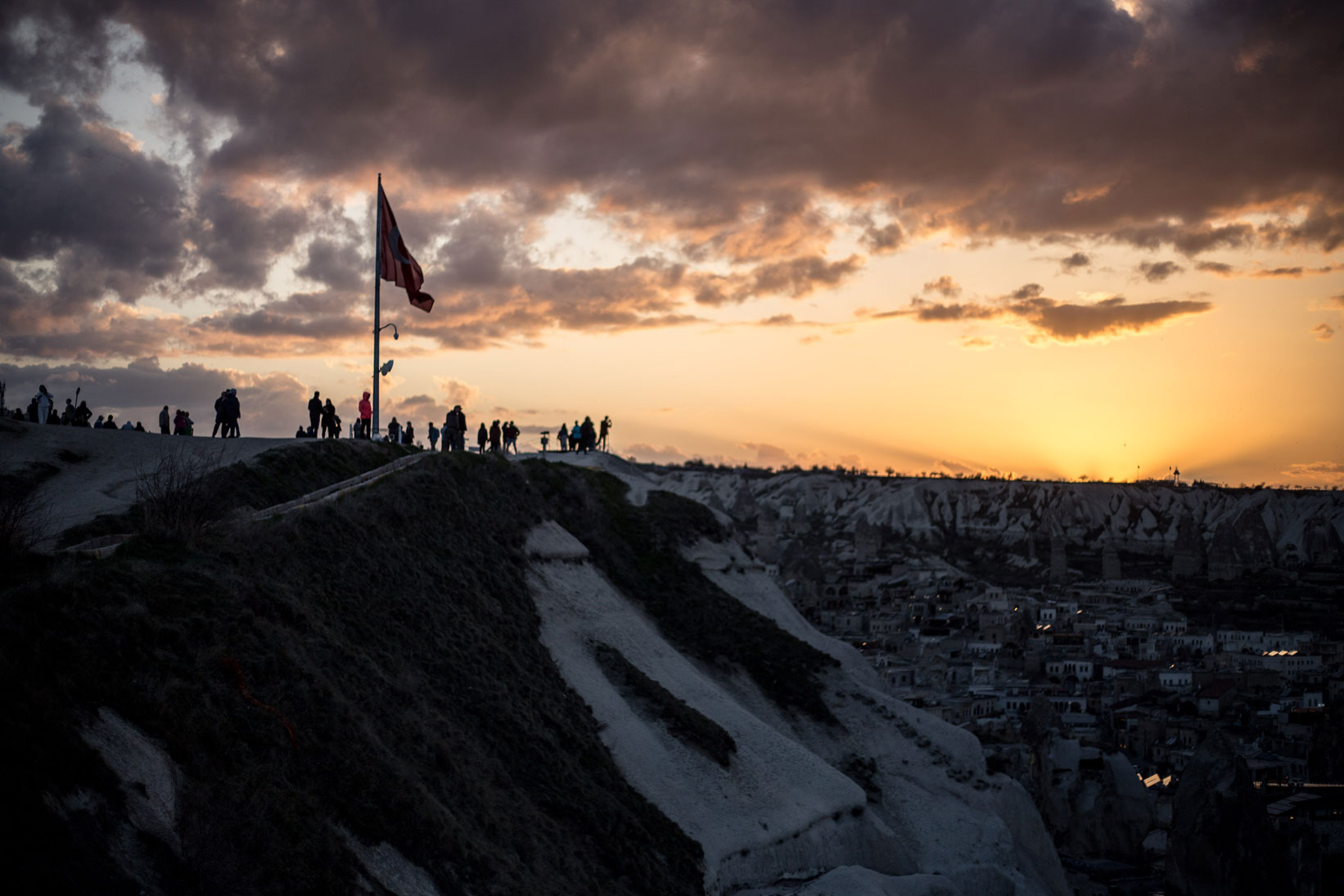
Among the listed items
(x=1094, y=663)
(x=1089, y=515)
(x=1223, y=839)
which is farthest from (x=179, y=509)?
(x=1089, y=515)

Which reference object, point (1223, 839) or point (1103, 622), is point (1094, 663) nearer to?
point (1103, 622)

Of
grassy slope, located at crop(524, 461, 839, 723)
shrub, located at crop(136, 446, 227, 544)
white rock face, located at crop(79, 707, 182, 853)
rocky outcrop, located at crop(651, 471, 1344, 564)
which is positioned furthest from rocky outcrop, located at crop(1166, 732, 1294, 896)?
rocky outcrop, located at crop(651, 471, 1344, 564)

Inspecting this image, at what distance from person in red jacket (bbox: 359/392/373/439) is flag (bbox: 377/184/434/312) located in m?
7.50

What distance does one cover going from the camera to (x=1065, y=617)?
119 m

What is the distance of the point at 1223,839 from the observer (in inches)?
1631

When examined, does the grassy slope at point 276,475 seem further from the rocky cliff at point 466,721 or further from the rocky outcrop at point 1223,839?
the rocky outcrop at point 1223,839

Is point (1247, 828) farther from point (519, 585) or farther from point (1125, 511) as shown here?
point (1125, 511)

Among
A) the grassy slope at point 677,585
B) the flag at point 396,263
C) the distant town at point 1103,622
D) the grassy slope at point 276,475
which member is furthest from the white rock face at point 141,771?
the distant town at point 1103,622

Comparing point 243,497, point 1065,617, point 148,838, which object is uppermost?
point 243,497

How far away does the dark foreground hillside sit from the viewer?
13.0m

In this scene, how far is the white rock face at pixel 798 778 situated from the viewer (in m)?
29.3

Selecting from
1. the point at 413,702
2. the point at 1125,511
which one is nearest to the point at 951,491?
the point at 1125,511

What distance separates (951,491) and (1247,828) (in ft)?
513

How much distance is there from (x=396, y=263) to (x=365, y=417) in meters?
9.39
